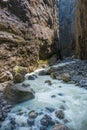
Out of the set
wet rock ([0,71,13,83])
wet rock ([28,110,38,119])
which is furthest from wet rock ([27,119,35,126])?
wet rock ([0,71,13,83])

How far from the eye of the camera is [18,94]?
314 inches

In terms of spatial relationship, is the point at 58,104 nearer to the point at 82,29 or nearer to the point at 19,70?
the point at 19,70

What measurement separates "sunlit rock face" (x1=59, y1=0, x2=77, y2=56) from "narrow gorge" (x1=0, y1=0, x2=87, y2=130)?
12409mm

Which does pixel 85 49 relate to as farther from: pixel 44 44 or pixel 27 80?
pixel 27 80

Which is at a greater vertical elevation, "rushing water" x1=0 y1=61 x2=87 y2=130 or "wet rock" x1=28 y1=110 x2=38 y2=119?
"wet rock" x1=28 y1=110 x2=38 y2=119

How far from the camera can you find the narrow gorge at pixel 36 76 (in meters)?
6.73

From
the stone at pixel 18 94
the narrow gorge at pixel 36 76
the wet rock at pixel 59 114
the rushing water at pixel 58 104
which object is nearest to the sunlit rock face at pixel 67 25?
the narrow gorge at pixel 36 76

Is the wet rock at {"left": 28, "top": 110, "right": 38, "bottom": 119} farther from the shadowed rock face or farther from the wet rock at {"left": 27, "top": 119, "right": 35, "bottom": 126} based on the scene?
the shadowed rock face

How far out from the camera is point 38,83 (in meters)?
10.7

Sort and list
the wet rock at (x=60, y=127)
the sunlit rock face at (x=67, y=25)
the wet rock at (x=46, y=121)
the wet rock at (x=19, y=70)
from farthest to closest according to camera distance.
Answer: the sunlit rock face at (x=67, y=25)
the wet rock at (x=19, y=70)
the wet rock at (x=46, y=121)
the wet rock at (x=60, y=127)

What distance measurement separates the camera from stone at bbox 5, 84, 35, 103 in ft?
26.0

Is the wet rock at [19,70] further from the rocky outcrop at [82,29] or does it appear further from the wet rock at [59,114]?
the rocky outcrop at [82,29]

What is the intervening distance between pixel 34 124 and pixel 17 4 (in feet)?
33.2

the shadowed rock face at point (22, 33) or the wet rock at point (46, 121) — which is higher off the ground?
the shadowed rock face at point (22, 33)
